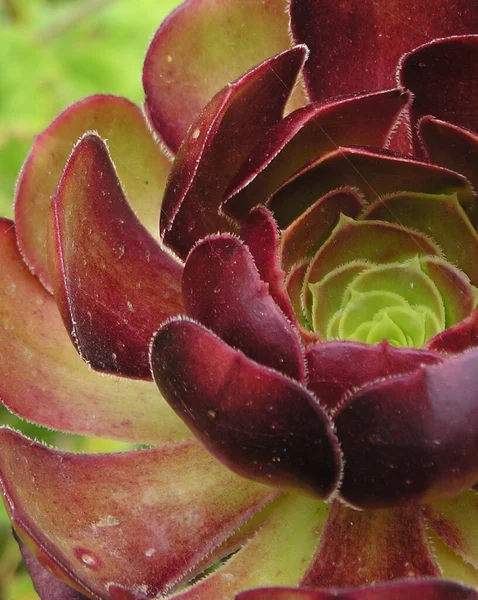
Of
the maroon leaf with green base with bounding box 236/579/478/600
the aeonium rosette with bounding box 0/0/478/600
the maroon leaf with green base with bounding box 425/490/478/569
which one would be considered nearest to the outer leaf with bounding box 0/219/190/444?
the aeonium rosette with bounding box 0/0/478/600

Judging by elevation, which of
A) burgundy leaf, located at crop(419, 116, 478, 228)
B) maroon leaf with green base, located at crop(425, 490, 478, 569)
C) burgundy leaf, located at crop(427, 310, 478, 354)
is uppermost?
burgundy leaf, located at crop(419, 116, 478, 228)

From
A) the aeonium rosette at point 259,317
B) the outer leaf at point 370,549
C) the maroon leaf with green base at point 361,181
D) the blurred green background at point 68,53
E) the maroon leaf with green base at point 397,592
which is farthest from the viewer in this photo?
the blurred green background at point 68,53

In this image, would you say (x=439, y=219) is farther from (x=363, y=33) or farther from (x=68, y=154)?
→ (x=68, y=154)

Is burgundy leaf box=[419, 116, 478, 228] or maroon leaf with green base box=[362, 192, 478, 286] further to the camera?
maroon leaf with green base box=[362, 192, 478, 286]

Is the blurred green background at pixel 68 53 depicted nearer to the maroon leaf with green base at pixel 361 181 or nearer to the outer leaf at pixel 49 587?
the maroon leaf with green base at pixel 361 181

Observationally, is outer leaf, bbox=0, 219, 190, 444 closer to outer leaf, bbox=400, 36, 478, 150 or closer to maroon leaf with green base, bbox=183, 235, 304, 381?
maroon leaf with green base, bbox=183, 235, 304, 381

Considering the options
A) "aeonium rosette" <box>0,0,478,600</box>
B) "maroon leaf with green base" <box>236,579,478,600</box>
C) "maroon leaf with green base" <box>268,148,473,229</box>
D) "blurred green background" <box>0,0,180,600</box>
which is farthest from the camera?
"blurred green background" <box>0,0,180,600</box>

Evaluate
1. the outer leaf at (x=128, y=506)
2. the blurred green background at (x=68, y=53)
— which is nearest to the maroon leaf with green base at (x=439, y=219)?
the outer leaf at (x=128, y=506)
